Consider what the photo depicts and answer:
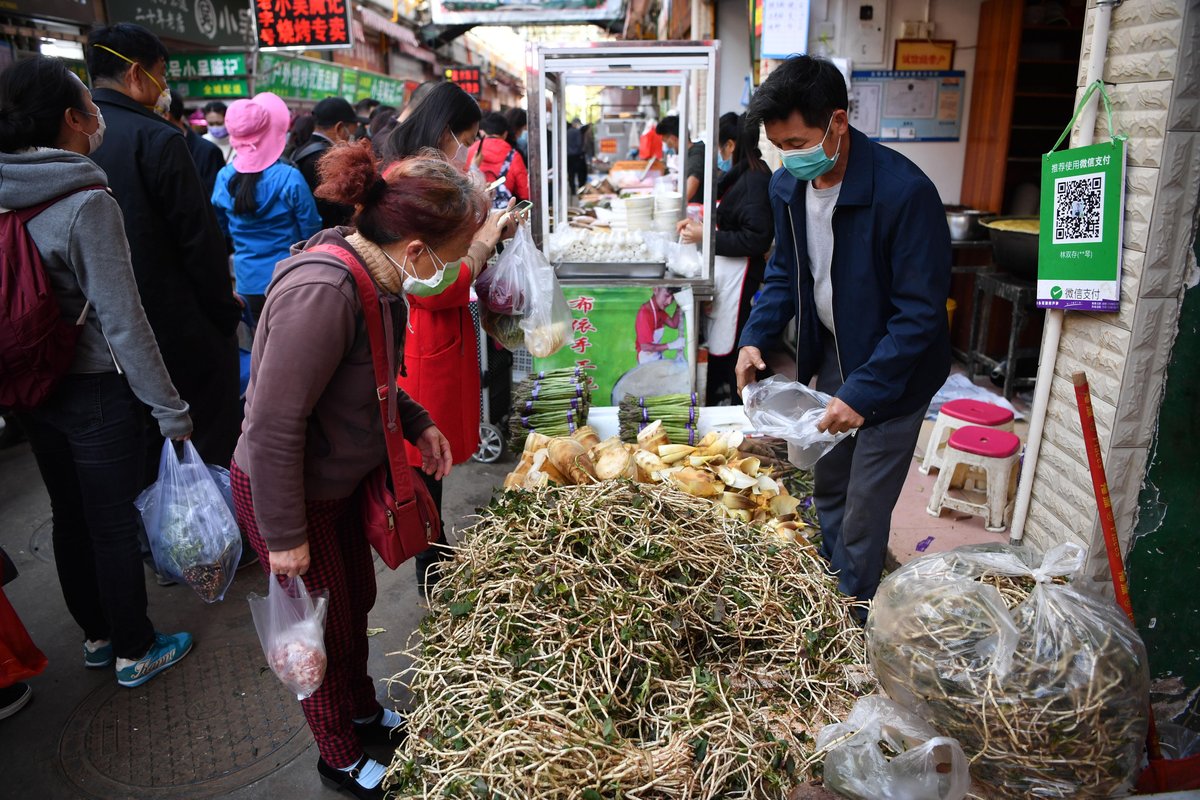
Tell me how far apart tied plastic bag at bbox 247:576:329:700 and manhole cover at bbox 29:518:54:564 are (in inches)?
107

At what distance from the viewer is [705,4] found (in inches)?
358

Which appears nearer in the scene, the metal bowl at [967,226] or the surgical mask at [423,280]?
the surgical mask at [423,280]

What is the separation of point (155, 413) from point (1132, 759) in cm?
296

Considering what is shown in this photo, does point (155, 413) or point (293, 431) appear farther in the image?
point (155, 413)

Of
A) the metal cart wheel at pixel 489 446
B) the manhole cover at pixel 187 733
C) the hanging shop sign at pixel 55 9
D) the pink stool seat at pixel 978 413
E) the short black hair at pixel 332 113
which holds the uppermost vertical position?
the hanging shop sign at pixel 55 9

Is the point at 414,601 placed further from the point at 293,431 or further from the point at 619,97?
the point at 619,97

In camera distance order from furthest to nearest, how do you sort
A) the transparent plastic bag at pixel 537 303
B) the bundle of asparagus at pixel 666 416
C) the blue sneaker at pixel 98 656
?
the bundle of asparagus at pixel 666 416 < the transparent plastic bag at pixel 537 303 < the blue sneaker at pixel 98 656

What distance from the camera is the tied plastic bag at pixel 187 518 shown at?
107 inches

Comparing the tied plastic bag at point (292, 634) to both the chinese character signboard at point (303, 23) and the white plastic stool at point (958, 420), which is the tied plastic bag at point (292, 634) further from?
the chinese character signboard at point (303, 23)

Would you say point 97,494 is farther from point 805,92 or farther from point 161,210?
point 805,92

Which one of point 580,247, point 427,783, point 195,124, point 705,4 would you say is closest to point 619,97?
point 705,4

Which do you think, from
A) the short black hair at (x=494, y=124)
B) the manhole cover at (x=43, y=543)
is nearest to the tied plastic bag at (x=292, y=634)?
the manhole cover at (x=43, y=543)

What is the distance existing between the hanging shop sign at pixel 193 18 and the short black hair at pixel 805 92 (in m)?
8.66

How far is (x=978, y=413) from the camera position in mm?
4199
